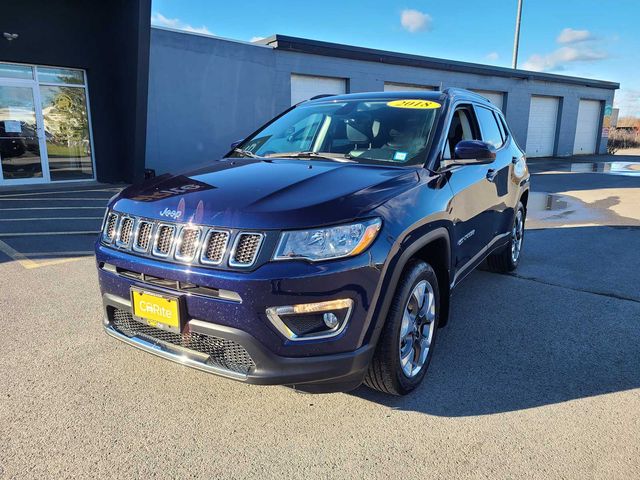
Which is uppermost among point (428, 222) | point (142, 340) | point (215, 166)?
point (215, 166)

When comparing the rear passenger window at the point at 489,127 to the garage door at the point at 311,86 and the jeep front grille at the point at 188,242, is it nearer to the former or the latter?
the jeep front grille at the point at 188,242

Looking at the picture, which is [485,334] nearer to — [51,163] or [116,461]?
[116,461]

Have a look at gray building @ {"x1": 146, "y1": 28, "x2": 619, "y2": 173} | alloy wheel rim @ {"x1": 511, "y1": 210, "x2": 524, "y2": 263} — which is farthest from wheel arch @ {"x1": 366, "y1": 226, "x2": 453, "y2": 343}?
gray building @ {"x1": 146, "y1": 28, "x2": 619, "y2": 173}

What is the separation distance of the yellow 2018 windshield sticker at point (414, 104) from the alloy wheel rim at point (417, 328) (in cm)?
144

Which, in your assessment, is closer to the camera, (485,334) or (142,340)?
(142,340)

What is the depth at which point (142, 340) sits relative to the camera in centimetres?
277

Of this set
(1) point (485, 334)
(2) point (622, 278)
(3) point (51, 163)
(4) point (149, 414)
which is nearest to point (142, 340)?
(4) point (149, 414)

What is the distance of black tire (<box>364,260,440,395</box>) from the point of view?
266 centimetres

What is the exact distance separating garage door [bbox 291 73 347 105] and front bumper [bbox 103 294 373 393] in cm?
1490

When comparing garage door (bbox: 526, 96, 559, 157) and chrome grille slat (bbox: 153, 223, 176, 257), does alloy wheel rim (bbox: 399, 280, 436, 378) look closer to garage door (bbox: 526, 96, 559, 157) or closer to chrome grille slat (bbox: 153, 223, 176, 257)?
chrome grille slat (bbox: 153, 223, 176, 257)

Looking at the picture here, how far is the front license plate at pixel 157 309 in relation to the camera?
2484 mm

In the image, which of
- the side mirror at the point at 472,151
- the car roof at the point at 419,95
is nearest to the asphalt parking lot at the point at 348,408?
the side mirror at the point at 472,151

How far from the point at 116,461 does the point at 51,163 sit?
12.6 meters

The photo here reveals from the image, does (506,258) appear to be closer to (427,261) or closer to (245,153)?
(427,261)
